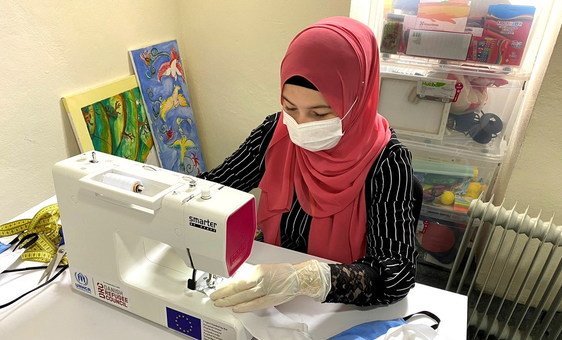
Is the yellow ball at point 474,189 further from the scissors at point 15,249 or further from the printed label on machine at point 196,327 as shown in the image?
the scissors at point 15,249

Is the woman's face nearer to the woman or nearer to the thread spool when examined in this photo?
the woman

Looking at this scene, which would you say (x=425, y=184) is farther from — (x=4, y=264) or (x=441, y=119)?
(x=4, y=264)

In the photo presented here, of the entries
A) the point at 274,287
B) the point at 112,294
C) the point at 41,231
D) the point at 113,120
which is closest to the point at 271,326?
the point at 274,287

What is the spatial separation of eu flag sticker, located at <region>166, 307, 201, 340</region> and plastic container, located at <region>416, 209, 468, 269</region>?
1.38 m

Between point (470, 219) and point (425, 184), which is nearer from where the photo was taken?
point (470, 219)

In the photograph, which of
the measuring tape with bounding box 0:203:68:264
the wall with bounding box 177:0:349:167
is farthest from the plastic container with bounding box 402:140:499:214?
the measuring tape with bounding box 0:203:68:264

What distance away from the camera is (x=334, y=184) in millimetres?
1132

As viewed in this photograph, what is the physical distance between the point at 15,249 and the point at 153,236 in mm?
496

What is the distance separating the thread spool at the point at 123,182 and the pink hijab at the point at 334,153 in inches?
18.4

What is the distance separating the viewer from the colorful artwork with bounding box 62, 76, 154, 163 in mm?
1499

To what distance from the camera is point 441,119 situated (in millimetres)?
1733

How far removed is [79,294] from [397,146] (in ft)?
2.88

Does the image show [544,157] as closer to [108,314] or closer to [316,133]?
[316,133]

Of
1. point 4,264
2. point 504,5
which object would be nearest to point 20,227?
point 4,264
